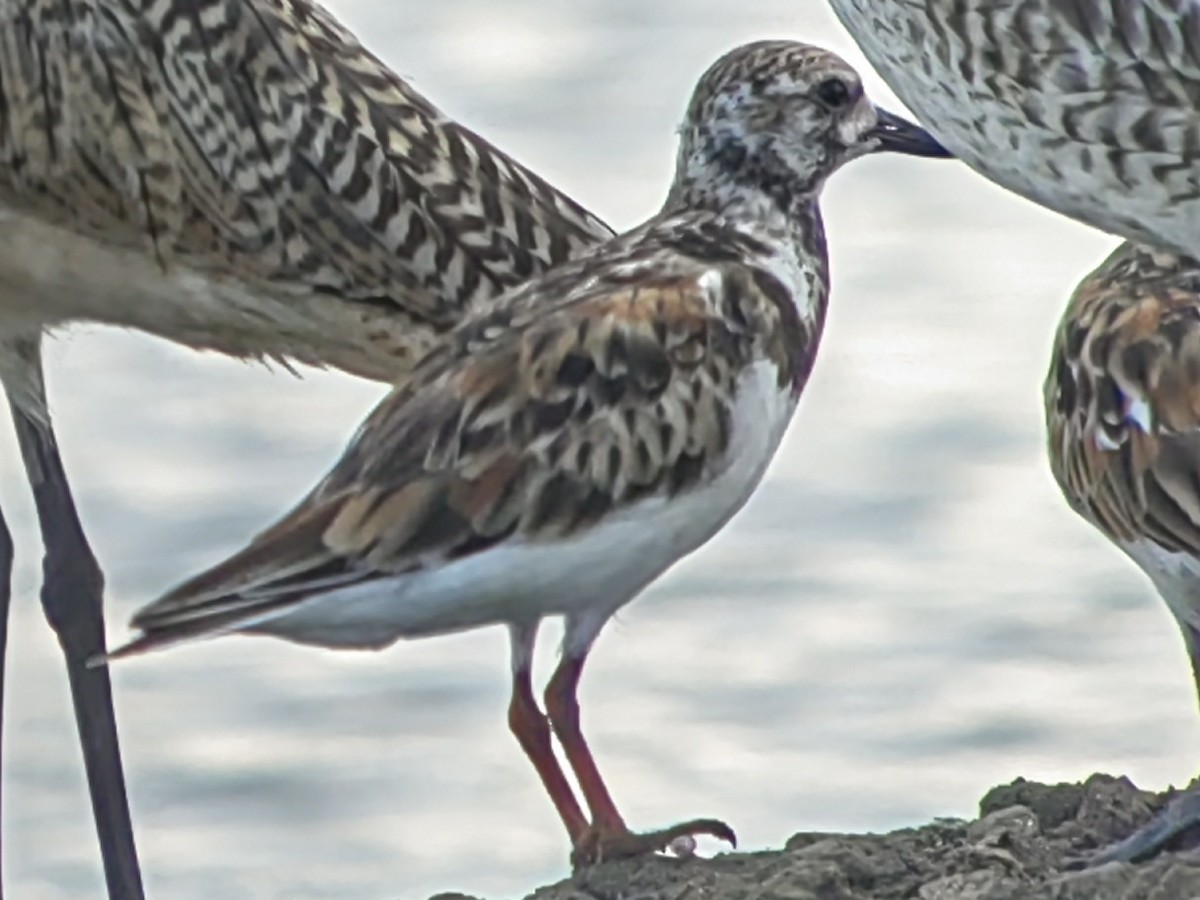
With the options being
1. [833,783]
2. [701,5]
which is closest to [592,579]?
[833,783]

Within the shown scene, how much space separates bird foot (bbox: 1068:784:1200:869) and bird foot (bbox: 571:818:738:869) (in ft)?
1.95

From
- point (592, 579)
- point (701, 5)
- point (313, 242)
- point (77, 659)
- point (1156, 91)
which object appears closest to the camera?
point (1156, 91)

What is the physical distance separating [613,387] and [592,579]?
13.0 inches

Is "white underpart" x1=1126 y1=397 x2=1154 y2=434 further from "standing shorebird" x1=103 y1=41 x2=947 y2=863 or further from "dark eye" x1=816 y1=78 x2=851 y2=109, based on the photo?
Answer: "dark eye" x1=816 y1=78 x2=851 y2=109

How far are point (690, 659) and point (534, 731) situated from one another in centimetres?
319

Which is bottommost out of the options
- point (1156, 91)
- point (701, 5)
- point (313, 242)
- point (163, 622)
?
point (163, 622)

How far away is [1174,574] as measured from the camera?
24.3ft

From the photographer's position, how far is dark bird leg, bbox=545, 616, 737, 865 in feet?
24.8

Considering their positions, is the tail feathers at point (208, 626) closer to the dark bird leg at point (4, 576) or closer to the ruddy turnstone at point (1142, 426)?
the ruddy turnstone at point (1142, 426)

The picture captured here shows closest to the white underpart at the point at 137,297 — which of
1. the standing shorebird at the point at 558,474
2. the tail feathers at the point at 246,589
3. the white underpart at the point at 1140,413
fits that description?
the standing shorebird at the point at 558,474

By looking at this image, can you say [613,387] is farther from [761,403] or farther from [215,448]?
[215,448]

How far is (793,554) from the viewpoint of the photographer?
1117 centimetres

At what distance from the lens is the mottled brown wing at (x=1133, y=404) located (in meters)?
7.42

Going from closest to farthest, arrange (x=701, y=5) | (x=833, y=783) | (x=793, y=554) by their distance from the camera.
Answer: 1. (x=833, y=783)
2. (x=793, y=554)
3. (x=701, y=5)
